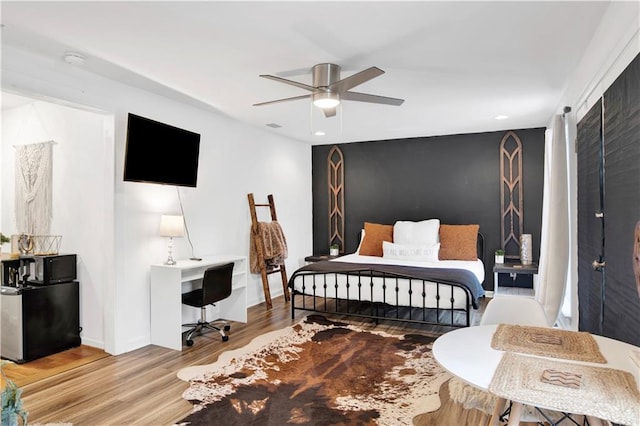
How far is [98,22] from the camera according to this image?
2418 mm

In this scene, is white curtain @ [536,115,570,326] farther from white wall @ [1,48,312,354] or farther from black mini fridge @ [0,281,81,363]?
black mini fridge @ [0,281,81,363]

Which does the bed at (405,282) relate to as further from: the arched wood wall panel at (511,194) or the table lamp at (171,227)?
the table lamp at (171,227)

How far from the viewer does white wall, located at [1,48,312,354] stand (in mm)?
3236

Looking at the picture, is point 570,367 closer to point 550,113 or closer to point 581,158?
point 581,158

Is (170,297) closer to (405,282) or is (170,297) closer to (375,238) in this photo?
(405,282)

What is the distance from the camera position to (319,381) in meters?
2.96

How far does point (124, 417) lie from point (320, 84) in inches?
108

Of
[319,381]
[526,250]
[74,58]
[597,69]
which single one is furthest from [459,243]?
[74,58]

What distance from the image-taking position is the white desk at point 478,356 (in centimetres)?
145

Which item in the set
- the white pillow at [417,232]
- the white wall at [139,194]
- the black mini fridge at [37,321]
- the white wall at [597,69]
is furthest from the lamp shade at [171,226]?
the white wall at [597,69]

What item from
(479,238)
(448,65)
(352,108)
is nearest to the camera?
(448,65)

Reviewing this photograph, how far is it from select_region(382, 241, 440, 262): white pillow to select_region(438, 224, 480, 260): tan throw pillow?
6.0 inches

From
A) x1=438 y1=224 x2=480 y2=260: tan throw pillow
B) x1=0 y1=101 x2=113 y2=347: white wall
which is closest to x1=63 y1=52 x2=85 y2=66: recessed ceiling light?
x1=0 y1=101 x2=113 y2=347: white wall

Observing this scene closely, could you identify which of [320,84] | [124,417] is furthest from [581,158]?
[124,417]
